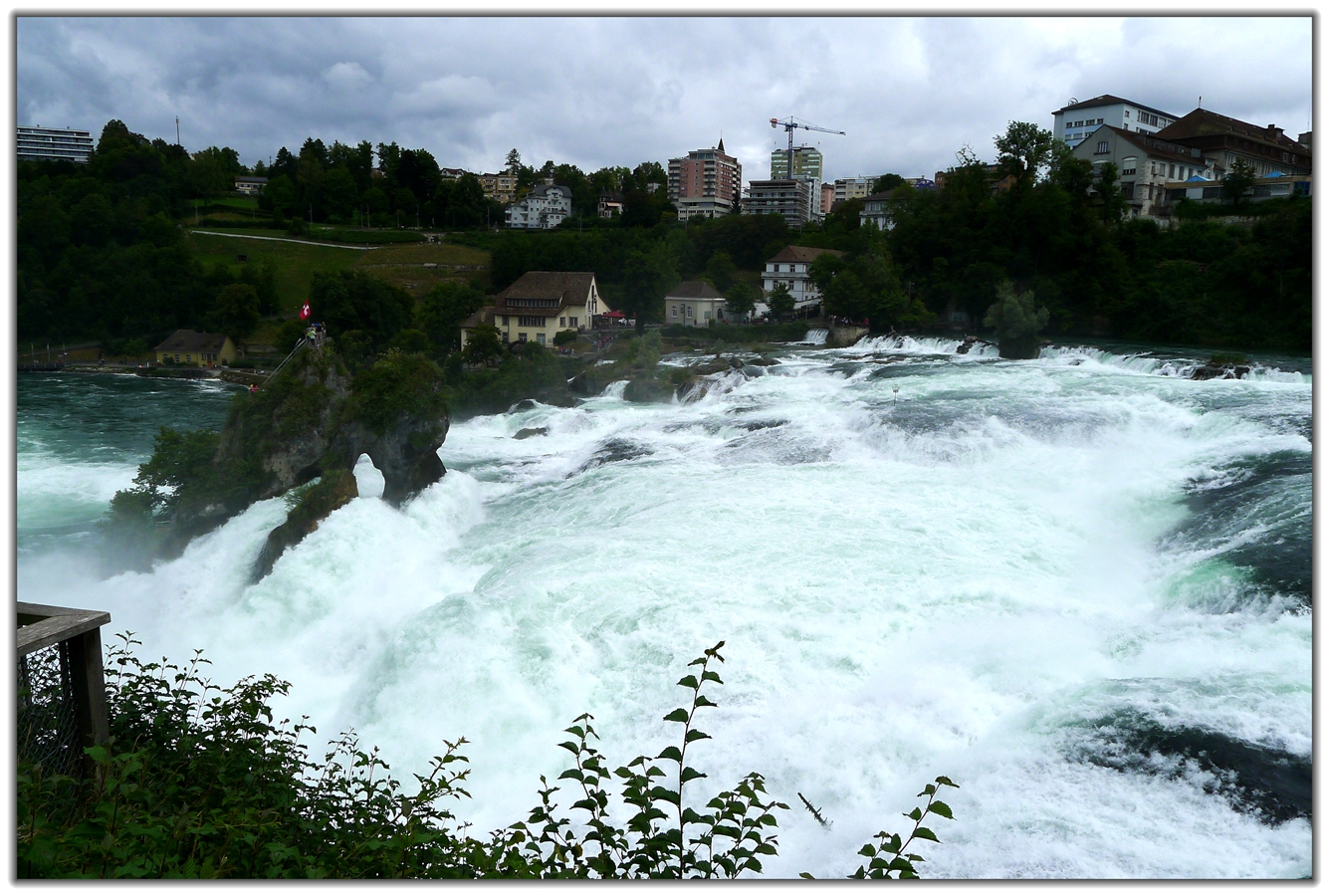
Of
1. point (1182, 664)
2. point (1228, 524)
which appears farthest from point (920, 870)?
point (1228, 524)

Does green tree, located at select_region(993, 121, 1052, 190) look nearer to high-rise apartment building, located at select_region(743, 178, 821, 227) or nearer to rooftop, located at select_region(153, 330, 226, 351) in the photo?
high-rise apartment building, located at select_region(743, 178, 821, 227)

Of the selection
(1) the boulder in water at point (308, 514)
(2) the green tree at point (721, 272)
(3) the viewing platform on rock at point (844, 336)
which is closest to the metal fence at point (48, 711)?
(1) the boulder in water at point (308, 514)

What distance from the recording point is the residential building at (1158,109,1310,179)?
56.0 feet

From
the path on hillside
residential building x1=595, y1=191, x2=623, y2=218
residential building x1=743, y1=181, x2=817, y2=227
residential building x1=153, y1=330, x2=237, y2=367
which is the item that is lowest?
residential building x1=153, y1=330, x2=237, y2=367

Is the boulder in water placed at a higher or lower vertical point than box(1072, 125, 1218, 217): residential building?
lower

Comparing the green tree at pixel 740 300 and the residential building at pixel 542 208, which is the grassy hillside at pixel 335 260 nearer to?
the residential building at pixel 542 208

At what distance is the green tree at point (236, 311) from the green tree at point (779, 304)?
43.7 feet

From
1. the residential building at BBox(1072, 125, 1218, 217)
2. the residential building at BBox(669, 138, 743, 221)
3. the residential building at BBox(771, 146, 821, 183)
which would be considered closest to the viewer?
the residential building at BBox(1072, 125, 1218, 217)

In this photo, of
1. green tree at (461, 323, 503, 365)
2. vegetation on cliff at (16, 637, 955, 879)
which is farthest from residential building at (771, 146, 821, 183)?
vegetation on cliff at (16, 637, 955, 879)

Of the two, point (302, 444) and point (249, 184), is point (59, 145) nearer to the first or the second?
point (249, 184)

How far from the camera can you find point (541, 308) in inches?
715

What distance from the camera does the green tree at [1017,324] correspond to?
1662cm

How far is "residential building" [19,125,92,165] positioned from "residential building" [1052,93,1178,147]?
71.1 ft

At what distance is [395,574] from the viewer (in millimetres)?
7312
